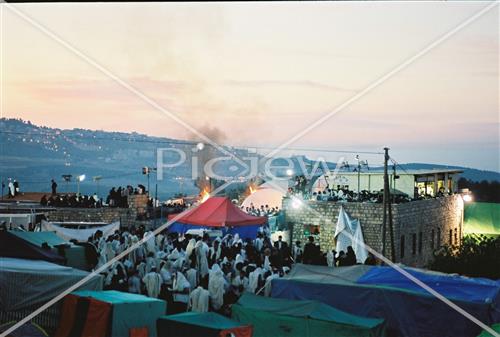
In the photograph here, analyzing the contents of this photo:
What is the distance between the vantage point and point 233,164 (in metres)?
35.6

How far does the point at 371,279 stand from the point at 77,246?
6004mm

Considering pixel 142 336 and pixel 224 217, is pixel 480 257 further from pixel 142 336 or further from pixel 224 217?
pixel 142 336

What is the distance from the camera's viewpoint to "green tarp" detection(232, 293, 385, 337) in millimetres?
7277

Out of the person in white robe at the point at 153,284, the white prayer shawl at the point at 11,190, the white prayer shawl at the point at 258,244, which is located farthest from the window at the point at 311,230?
the person in white robe at the point at 153,284

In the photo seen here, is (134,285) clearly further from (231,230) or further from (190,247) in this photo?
(231,230)

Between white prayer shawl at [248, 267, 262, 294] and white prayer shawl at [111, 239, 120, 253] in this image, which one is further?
white prayer shawl at [111, 239, 120, 253]

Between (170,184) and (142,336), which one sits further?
(170,184)

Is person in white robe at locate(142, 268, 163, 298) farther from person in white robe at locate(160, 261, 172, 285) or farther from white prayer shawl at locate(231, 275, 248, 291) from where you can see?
white prayer shawl at locate(231, 275, 248, 291)

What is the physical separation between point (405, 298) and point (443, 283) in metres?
0.60

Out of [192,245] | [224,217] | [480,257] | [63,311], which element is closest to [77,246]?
[192,245]

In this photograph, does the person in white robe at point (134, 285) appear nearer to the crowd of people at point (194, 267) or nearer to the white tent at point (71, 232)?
the crowd of people at point (194, 267)

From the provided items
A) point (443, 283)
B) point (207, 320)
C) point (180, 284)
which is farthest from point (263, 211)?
point (207, 320)

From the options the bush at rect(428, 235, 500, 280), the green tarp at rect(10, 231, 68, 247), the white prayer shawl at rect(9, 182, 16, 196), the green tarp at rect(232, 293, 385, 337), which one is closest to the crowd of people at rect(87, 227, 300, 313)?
the green tarp at rect(10, 231, 68, 247)

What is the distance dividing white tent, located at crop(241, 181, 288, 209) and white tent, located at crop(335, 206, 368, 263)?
5686 mm
